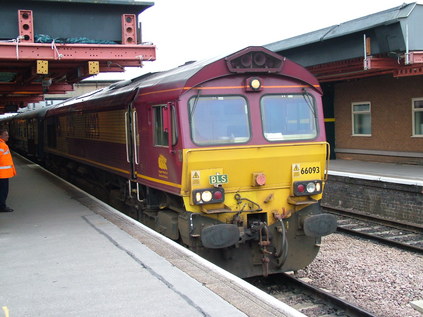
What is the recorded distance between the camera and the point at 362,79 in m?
18.4

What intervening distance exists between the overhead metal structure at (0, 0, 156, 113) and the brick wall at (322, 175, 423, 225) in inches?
273

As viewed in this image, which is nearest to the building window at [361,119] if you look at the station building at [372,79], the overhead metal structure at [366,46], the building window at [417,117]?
the station building at [372,79]

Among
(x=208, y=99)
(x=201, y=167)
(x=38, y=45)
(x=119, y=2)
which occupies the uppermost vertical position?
(x=119, y=2)

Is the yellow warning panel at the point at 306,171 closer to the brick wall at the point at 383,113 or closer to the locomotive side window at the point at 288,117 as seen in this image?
the locomotive side window at the point at 288,117

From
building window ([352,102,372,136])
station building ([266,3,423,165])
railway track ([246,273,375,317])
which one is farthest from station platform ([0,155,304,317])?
building window ([352,102,372,136])

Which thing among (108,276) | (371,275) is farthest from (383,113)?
(108,276)

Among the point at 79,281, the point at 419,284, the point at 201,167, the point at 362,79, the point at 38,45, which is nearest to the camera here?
the point at 79,281

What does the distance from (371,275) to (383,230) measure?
3.63 m

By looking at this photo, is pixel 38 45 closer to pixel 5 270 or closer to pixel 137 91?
pixel 137 91

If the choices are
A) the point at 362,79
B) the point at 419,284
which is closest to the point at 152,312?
the point at 419,284

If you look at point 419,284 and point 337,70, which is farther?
point 337,70

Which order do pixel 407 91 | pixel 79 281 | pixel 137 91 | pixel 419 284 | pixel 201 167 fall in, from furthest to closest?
pixel 407 91
pixel 137 91
pixel 419 284
pixel 201 167
pixel 79 281

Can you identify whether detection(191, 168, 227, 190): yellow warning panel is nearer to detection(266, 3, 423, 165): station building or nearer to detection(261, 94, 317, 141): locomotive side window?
detection(261, 94, 317, 141): locomotive side window

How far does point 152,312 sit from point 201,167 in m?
2.72
